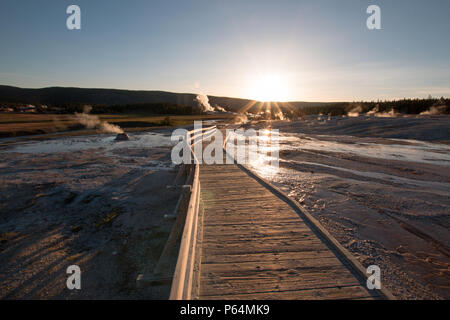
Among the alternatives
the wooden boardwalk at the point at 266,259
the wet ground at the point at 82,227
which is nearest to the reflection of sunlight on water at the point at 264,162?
the wet ground at the point at 82,227

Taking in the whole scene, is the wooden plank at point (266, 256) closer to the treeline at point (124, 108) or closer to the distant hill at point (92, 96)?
the treeline at point (124, 108)

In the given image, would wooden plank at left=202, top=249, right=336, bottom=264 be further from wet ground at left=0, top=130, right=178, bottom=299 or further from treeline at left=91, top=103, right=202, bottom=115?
treeline at left=91, top=103, right=202, bottom=115

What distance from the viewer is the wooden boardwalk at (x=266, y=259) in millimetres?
2820

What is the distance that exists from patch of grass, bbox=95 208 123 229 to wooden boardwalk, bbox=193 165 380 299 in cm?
296

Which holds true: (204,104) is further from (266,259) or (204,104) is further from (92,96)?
(266,259)

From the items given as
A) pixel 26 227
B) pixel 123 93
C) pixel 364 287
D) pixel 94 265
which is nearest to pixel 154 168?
pixel 26 227

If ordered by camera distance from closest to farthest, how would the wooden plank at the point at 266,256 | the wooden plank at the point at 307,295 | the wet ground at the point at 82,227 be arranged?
the wooden plank at the point at 307,295
the wooden plank at the point at 266,256
the wet ground at the point at 82,227

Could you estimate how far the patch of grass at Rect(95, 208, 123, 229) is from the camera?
241 inches

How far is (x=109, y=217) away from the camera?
6508 millimetres

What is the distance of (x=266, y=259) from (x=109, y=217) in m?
5.03

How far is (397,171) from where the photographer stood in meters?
10.0

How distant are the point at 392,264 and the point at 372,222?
1715mm

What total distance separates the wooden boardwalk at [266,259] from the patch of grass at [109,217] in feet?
9.72

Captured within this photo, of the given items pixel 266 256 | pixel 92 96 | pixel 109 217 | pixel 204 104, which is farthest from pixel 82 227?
pixel 92 96
